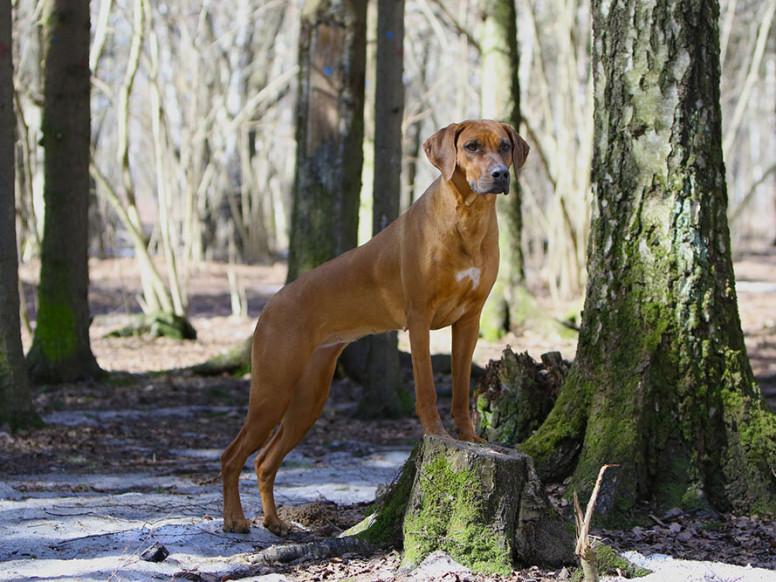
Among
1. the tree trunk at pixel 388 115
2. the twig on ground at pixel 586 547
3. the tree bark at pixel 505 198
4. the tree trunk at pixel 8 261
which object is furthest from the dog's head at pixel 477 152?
the tree bark at pixel 505 198

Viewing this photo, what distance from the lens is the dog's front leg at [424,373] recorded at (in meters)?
4.12

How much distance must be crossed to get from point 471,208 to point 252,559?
6.42 ft

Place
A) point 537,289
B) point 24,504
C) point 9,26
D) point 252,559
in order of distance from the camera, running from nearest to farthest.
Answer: point 252,559
point 24,504
point 9,26
point 537,289

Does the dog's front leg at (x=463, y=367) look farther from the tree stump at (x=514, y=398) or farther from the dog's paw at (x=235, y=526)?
the dog's paw at (x=235, y=526)

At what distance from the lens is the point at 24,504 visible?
499cm

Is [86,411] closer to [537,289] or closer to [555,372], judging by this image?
[555,372]

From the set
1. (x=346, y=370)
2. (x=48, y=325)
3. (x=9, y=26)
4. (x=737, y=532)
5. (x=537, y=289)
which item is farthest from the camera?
(x=537, y=289)

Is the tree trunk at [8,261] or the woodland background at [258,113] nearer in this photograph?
the tree trunk at [8,261]

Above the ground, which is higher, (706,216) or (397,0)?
(397,0)

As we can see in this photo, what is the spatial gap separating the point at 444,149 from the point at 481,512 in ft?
5.53

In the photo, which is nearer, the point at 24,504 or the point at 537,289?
the point at 24,504

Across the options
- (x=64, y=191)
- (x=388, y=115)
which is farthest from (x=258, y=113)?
(x=388, y=115)

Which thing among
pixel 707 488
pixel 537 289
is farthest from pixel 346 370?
pixel 537 289

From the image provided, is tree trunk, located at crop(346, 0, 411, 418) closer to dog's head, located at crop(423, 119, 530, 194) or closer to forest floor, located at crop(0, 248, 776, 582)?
forest floor, located at crop(0, 248, 776, 582)
